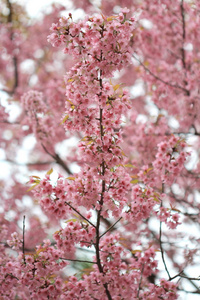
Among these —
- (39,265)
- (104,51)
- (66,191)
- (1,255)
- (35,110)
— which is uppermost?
(35,110)

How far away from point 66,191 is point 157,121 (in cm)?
319

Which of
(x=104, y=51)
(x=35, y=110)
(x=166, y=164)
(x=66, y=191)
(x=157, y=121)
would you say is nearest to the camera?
(x=104, y=51)

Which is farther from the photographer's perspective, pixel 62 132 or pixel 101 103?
pixel 62 132

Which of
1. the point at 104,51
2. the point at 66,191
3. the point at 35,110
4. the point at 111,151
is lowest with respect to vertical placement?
the point at 66,191

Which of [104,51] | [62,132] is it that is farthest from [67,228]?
[62,132]

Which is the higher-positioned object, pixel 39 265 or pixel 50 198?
pixel 50 198

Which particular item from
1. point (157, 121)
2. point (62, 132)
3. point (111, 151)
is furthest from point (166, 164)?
point (62, 132)

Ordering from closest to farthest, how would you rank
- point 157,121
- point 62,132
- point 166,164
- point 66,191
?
point 66,191, point 166,164, point 157,121, point 62,132

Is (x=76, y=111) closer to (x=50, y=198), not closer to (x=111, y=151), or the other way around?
(x=111, y=151)

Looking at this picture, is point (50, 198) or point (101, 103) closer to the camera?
point (101, 103)

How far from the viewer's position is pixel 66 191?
273 centimetres

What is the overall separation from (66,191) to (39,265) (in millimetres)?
793

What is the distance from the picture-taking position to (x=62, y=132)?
6.86 m

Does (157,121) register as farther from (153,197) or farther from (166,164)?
(153,197)
